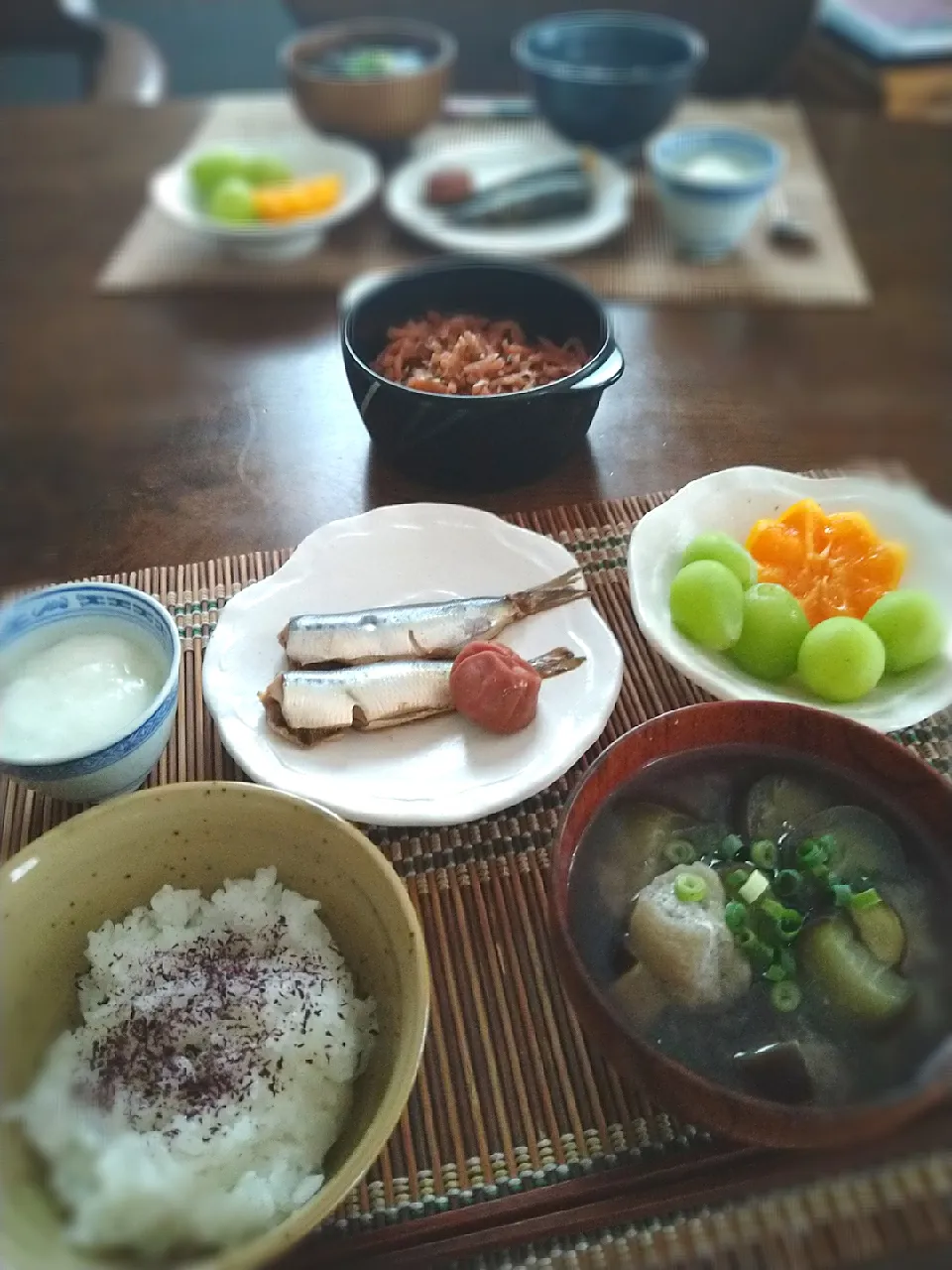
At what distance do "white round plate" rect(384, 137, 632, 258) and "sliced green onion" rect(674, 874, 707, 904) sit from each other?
0.67 m

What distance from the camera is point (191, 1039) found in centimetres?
42

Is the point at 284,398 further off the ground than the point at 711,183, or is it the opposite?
the point at 711,183

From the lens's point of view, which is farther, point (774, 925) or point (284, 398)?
point (284, 398)

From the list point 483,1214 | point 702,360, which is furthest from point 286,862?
point 702,360

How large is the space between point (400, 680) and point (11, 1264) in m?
0.37

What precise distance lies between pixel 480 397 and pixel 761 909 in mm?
397

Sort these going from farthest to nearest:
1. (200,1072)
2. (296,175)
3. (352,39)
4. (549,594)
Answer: (296,175), (352,39), (549,594), (200,1072)

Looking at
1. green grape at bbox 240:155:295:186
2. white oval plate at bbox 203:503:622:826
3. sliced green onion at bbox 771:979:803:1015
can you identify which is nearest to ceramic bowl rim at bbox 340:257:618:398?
white oval plate at bbox 203:503:622:826

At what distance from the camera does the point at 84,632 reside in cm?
54

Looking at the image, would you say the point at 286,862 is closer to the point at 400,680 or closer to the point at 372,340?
the point at 400,680

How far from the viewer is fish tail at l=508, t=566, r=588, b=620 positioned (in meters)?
0.65

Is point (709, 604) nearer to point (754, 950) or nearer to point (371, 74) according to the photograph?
point (754, 950)

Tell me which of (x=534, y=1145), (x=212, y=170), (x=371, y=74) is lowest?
(x=534, y=1145)

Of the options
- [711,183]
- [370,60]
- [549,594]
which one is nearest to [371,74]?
[370,60]
